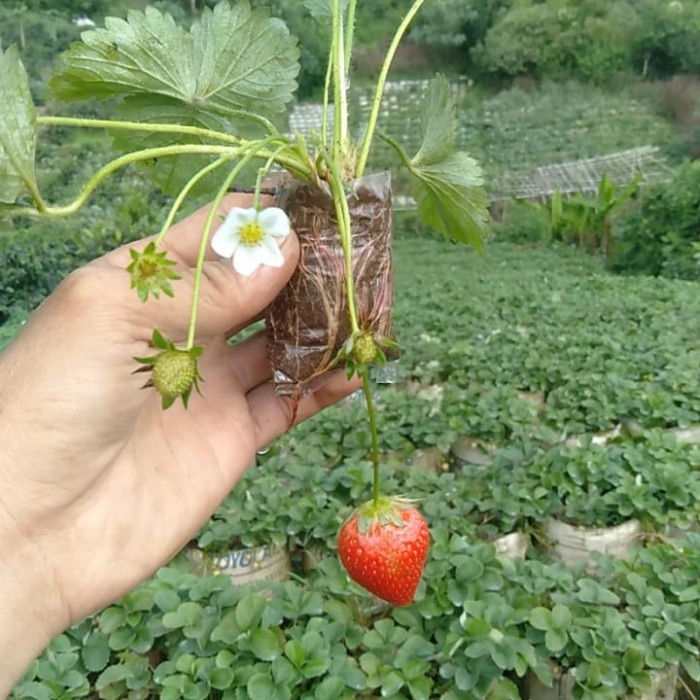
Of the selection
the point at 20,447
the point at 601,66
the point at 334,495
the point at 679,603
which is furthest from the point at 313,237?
the point at 601,66

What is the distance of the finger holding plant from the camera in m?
0.80

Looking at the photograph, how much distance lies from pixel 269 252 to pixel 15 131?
0.23 m

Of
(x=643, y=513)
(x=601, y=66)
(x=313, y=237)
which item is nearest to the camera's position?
(x=313, y=237)

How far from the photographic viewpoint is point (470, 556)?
160 cm

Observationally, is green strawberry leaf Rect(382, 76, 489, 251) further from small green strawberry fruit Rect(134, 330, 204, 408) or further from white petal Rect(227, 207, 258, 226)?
small green strawberry fruit Rect(134, 330, 204, 408)

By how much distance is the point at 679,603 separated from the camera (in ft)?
5.24

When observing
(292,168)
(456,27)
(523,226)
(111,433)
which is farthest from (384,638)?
→ (456,27)

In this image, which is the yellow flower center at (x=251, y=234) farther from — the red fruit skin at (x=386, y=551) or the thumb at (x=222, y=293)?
the red fruit skin at (x=386, y=551)

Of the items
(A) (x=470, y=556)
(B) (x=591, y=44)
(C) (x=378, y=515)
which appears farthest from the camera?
(B) (x=591, y=44)

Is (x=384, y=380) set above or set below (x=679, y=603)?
above

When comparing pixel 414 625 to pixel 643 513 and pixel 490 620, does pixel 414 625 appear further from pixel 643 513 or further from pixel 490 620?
pixel 643 513

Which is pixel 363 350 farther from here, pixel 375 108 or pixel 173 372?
pixel 375 108

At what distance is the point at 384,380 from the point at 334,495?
3.97ft

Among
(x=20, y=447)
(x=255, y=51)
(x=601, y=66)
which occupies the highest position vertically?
(x=255, y=51)
